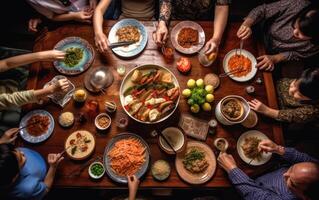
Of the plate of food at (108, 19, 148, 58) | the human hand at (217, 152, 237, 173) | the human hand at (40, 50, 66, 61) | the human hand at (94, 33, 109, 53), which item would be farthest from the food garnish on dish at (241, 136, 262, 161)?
the human hand at (40, 50, 66, 61)

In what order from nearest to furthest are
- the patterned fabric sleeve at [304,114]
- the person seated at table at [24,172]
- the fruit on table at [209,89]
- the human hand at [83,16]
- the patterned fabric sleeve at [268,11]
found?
the person seated at table at [24,172] < the fruit on table at [209,89] < the patterned fabric sleeve at [304,114] < the human hand at [83,16] < the patterned fabric sleeve at [268,11]

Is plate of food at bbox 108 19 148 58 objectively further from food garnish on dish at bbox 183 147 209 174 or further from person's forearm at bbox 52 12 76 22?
food garnish on dish at bbox 183 147 209 174

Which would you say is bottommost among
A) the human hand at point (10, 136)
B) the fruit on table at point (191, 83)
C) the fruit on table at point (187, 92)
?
the human hand at point (10, 136)

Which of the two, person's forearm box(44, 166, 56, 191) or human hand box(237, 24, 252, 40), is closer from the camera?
person's forearm box(44, 166, 56, 191)

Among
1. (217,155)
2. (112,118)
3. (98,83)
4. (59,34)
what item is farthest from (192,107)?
(59,34)

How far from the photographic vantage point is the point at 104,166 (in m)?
2.94

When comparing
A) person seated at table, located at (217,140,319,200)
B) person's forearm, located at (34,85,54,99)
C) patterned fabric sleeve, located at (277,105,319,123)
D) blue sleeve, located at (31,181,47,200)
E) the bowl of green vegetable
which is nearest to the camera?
person seated at table, located at (217,140,319,200)

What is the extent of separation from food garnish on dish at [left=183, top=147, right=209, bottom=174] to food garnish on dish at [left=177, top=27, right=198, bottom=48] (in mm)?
1266

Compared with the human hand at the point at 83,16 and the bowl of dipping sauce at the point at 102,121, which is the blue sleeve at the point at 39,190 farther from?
the human hand at the point at 83,16

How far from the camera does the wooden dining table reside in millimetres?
2949

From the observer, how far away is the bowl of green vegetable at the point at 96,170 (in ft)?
9.53

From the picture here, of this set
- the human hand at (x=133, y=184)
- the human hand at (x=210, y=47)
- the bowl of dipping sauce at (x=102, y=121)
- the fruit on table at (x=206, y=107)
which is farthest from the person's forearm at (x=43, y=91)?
the human hand at (x=210, y=47)

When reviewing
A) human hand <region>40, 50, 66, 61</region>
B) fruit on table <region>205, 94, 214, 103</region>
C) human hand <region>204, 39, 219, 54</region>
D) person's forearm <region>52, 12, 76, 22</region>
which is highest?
person's forearm <region>52, 12, 76, 22</region>

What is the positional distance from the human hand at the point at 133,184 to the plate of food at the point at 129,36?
1396 millimetres
